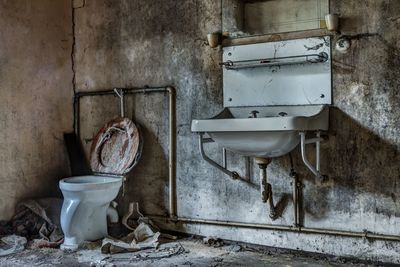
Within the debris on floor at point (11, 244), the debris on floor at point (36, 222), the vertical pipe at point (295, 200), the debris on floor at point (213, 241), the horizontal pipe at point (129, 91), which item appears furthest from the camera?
the horizontal pipe at point (129, 91)

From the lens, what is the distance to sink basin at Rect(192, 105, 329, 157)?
7.59 ft

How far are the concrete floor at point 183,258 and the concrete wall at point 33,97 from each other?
0.66 metres

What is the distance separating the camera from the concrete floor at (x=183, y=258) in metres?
2.60

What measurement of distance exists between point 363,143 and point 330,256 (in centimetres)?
71

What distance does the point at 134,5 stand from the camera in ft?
10.9

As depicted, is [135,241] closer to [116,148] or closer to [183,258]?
[183,258]

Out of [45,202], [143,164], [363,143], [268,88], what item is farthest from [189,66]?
[45,202]

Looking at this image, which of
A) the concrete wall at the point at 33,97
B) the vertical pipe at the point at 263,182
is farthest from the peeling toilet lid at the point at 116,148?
the vertical pipe at the point at 263,182

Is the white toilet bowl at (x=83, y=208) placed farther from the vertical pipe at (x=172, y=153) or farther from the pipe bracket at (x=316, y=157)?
the pipe bracket at (x=316, y=157)

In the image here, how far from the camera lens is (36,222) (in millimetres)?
3199

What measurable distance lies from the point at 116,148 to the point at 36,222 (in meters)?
0.79

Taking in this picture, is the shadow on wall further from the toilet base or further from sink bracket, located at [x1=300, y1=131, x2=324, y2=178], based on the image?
the toilet base

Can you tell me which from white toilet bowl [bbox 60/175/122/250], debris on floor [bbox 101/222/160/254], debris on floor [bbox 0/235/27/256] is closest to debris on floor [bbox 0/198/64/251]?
debris on floor [bbox 0/235/27/256]

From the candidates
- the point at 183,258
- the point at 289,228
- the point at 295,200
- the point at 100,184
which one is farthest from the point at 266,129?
the point at 100,184
